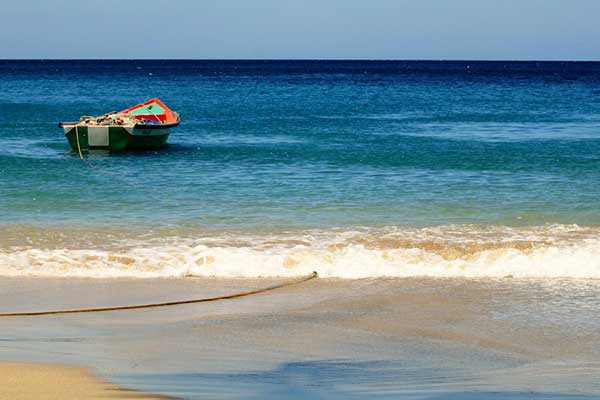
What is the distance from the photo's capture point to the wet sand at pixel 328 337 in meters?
6.09

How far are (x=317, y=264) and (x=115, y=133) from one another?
1396 centimetres

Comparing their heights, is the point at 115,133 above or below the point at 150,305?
below

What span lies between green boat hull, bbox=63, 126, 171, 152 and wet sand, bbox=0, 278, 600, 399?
46.2 ft

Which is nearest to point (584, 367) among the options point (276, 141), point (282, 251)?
point (282, 251)

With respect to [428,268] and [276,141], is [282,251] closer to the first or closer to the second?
[428,268]

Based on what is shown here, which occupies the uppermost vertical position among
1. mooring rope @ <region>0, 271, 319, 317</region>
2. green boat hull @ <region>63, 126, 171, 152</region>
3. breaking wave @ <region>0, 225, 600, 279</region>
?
mooring rope @ <region>0, 271, 319, 317</region>

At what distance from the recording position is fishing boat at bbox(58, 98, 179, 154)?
23750 millimetres

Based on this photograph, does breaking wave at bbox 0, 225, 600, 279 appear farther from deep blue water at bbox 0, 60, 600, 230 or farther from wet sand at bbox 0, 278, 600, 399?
deep blue water at bbox 0, 60, 600, 230

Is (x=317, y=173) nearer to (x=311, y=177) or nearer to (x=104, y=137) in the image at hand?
(x=311, y=177)

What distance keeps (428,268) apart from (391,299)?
1.91 m

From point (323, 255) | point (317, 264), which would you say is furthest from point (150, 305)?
point (323, 255)

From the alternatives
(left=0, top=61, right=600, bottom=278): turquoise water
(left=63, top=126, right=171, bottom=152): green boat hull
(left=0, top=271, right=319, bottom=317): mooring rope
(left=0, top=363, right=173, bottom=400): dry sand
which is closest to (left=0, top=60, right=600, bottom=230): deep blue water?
(left=0, top=61, right=600, bottom=278): turquoise water

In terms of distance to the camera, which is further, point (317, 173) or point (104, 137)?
point (104, 137)

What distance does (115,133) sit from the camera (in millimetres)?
23922
